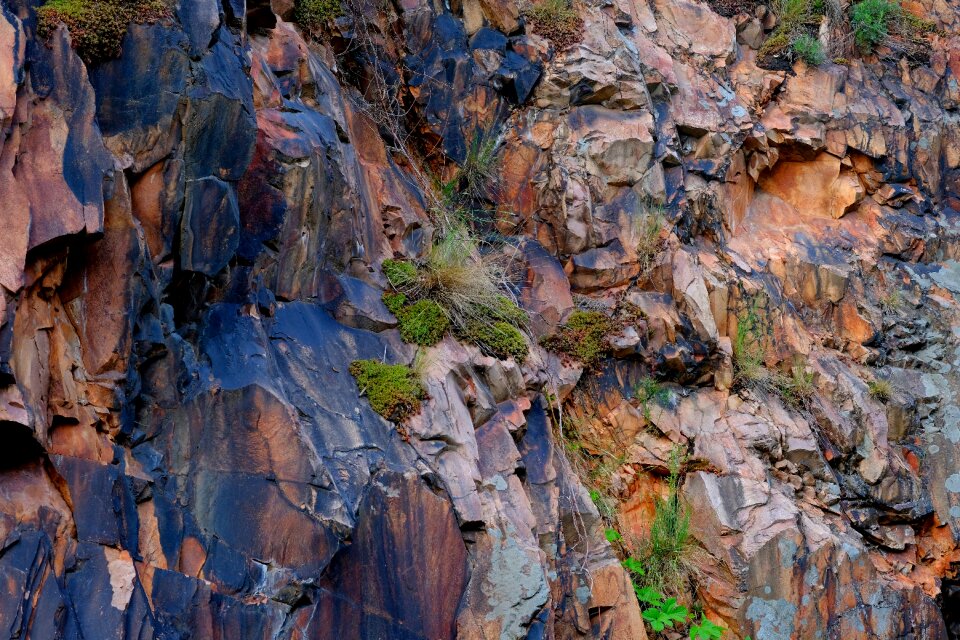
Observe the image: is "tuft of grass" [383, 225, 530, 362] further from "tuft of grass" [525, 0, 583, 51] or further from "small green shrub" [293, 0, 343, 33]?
"tuft of grass" [525, 0, 583, 51]

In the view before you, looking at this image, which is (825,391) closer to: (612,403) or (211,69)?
(612,403)

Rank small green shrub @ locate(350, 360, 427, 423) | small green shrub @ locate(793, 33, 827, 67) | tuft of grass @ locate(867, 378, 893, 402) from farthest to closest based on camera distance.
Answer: small green shrub @ locate(793, 33, 827, 67)
tuft of grass @ locate(867, 378, 893, 402)
small green shrub @ locate(350, 360, 427, 423)

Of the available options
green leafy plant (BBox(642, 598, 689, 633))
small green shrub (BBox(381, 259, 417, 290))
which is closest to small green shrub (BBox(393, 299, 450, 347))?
small green shrub (BBox(381, 259, 417, 290))

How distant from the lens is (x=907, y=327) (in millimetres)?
7840

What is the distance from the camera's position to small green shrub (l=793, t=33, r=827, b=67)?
8664 millimetres

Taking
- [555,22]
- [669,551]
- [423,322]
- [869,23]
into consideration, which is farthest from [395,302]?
[869,23]

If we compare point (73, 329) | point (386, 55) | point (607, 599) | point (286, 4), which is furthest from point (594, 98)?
point (73, 329)

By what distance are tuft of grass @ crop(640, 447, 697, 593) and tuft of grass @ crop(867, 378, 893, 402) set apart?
2.58 meters

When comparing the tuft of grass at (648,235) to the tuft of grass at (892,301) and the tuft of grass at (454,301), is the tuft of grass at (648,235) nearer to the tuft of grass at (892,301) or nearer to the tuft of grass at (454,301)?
the tuft of grass at (454,301)

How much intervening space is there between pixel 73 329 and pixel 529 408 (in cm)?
311

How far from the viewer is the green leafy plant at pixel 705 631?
5.62 meters

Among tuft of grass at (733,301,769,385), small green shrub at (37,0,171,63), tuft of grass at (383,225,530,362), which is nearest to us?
small green shrub at (37,0,171,63)

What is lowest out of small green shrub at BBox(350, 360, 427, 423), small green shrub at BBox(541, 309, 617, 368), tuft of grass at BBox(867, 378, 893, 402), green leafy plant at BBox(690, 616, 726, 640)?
green leafy plant at BBox(690, 616, 726, 640)

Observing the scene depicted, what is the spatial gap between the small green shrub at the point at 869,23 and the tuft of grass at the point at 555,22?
387 centimetres
